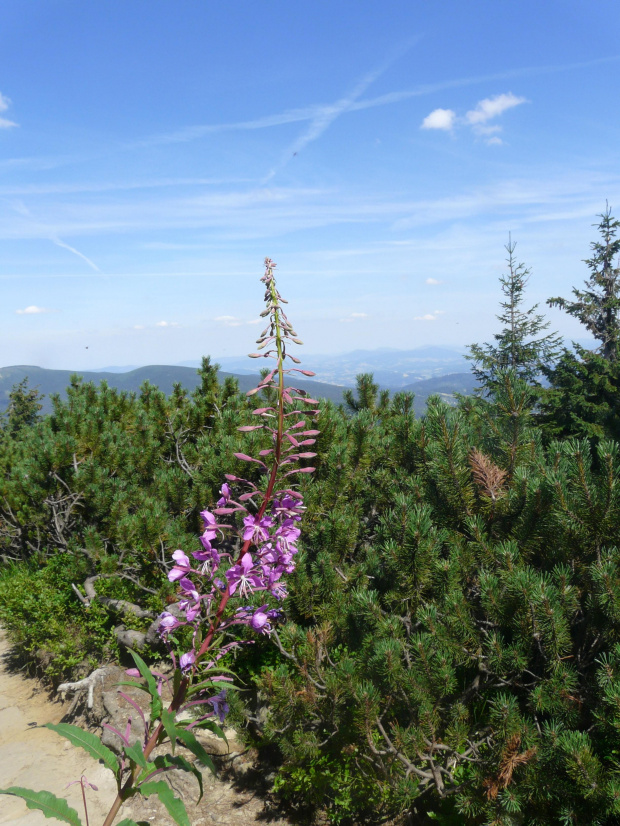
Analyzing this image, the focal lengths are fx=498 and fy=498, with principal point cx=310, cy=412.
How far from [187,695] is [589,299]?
25.3 meters

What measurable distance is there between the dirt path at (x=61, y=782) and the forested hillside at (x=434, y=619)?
51 cm

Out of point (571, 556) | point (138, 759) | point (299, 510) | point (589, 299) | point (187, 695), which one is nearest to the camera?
point (138, 759)

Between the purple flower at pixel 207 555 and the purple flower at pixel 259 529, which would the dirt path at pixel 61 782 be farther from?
the purple flower at pixel 259 529

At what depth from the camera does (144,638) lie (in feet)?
21.4

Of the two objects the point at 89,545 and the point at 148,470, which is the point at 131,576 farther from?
the point at 148,470

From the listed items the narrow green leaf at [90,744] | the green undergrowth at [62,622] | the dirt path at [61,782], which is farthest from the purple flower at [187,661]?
the green undergrowth at [62,622]

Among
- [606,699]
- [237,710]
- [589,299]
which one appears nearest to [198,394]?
[237,710]

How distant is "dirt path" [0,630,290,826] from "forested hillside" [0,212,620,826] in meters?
0.51

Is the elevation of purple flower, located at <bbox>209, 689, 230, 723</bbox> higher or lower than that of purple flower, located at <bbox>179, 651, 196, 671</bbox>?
lower

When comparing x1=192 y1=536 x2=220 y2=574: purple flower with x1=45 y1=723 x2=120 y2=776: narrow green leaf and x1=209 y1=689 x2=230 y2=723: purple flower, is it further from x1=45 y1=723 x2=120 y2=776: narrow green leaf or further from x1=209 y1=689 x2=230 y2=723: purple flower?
x1=45 y1=723 x2=120 y2=776: narrow green leaf

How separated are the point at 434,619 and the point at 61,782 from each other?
15.4ft

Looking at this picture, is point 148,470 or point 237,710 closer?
point 237,710

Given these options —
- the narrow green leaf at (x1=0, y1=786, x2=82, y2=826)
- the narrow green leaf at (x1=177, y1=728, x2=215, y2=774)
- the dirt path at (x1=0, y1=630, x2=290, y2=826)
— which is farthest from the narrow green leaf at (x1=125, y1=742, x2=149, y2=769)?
the dirt path at (x1=0, y1=630, x2=290, y2=826)

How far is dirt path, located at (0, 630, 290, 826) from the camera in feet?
15.3
